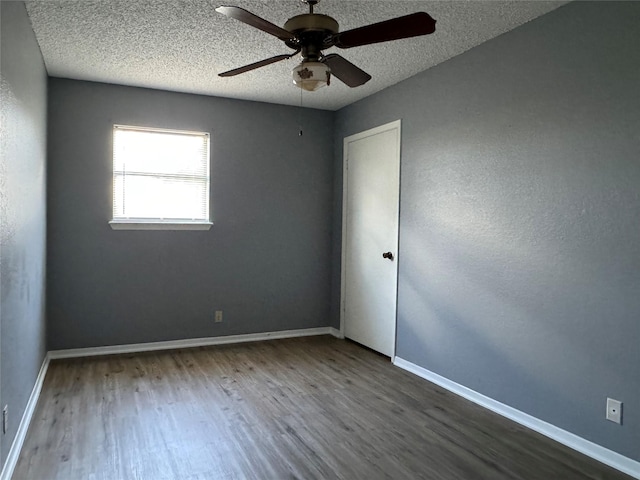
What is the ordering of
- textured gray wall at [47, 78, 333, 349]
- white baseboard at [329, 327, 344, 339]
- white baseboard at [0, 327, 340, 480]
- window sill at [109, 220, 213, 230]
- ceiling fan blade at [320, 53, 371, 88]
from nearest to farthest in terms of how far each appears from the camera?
1. ceiling fan blade at [320, 53, 371, 88]
2. white baseboard at [0, 327, 340, 480]
3. textured gray wall at [47, 78, 333, 349]
4. window sill at [109, 220, 213, 230]
5. white baseboard at [329, 327, 344, 339]

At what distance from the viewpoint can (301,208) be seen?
518 cm

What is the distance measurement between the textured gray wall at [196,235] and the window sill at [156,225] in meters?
0.05

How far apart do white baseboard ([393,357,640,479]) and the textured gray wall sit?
186 centimetres

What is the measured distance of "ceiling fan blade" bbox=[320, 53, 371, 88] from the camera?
237 cm

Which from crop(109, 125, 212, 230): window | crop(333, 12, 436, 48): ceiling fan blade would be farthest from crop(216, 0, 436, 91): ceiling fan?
crop(109, 125, 212, 230): window

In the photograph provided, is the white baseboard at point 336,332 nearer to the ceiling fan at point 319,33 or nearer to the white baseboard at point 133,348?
the white baseboard at point 133,348

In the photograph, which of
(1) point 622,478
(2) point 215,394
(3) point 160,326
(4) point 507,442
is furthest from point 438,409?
(3) point 160,326

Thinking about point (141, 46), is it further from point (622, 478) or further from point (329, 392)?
point (622, 478)

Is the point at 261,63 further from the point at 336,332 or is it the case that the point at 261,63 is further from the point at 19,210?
the point at 336,332

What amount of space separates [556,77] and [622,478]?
2.18 m

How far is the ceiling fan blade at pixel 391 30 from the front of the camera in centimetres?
189

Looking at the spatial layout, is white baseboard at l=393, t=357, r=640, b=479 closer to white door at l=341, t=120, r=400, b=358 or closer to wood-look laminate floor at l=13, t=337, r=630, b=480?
wood-look laminate floor at l=13, t=337, r=630, b=480

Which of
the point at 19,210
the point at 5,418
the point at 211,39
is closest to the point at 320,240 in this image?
the point at 211,39

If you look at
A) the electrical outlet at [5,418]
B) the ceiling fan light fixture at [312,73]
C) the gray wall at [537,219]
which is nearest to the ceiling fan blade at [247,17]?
the ceiling fan light fixture at [312,73]
